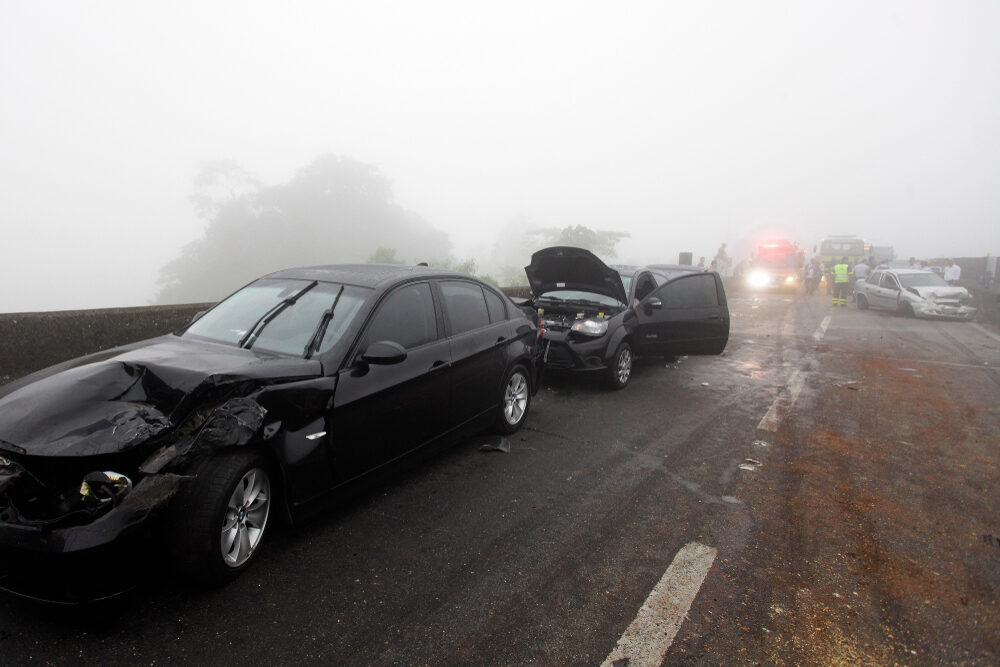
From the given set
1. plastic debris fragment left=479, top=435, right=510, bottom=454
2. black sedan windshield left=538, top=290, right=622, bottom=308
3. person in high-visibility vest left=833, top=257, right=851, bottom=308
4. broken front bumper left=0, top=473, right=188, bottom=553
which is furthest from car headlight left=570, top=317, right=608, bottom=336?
person in high-visibility vest left=833, top=257, right=851, bottom=308

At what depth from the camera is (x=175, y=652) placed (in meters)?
2.48

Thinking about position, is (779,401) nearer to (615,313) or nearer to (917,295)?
(615,313)

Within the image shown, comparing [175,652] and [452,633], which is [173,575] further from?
[452,633]

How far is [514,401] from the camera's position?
18.2 feet

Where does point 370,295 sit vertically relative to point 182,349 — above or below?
above

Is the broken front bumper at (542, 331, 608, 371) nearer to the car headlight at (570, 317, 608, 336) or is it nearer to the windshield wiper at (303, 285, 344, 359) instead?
the car headlight at (570, 317, 608, 336)

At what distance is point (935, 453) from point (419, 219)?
94156 millimetres

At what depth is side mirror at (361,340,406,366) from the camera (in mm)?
3490

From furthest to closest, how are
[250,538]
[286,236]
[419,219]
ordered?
[419,219] < [286,236] < [250,538]

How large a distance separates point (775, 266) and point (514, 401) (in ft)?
82.5

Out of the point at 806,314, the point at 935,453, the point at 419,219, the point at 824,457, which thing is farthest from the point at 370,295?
the point at 419,219

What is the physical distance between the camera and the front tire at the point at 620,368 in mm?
7250

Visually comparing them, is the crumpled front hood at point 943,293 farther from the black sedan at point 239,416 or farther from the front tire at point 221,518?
the front tire at point 221,518

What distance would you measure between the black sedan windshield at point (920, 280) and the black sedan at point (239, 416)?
57.7 ft
